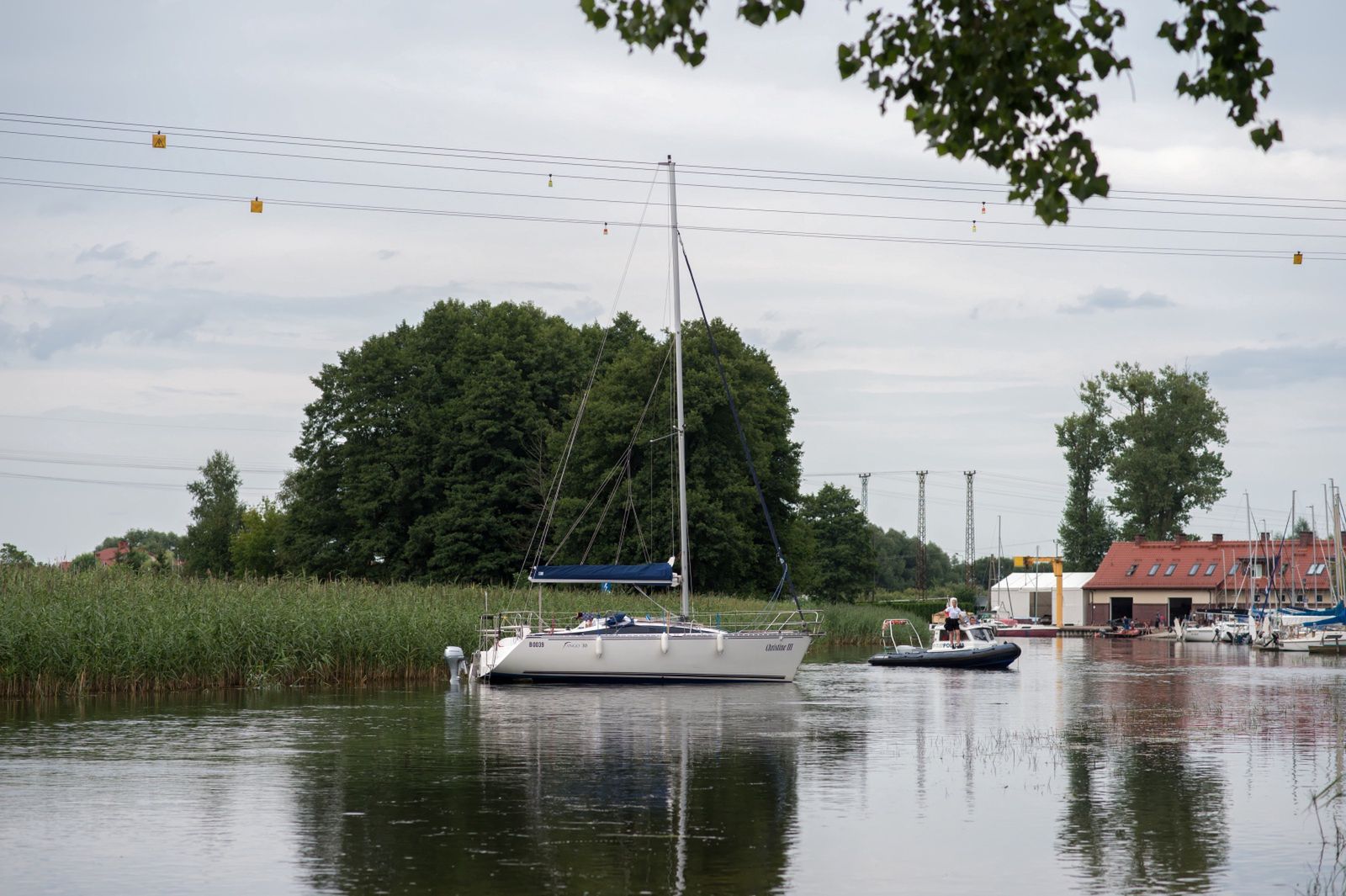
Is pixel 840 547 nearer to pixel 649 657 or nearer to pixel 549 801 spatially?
pixel 649 657

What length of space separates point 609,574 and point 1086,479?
83.6 metres

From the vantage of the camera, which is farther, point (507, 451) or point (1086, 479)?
point (1086, 479)

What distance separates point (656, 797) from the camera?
15.7 meters

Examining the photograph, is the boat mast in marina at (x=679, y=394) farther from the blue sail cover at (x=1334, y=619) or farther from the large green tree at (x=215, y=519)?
the large green tree at (x=215, y=519)

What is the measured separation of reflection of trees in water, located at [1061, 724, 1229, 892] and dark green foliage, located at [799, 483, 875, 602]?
90447 mm

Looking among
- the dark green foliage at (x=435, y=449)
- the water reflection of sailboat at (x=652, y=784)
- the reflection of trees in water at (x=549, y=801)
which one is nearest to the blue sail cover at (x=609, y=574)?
the water reflection of sailboat at (x=652, y=784)

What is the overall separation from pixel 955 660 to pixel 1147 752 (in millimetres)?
25547

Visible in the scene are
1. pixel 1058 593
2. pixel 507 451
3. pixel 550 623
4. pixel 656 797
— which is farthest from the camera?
pixel 1058 593

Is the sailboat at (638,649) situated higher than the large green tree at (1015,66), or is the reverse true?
the large green tree at (1015,66)

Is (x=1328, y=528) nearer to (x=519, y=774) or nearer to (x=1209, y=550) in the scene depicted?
(x=1209, y=550)

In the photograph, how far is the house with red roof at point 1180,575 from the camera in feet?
330

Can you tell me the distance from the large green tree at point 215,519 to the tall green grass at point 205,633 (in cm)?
6140

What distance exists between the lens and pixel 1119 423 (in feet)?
351

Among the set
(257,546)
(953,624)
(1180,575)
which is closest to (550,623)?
(953,624)
